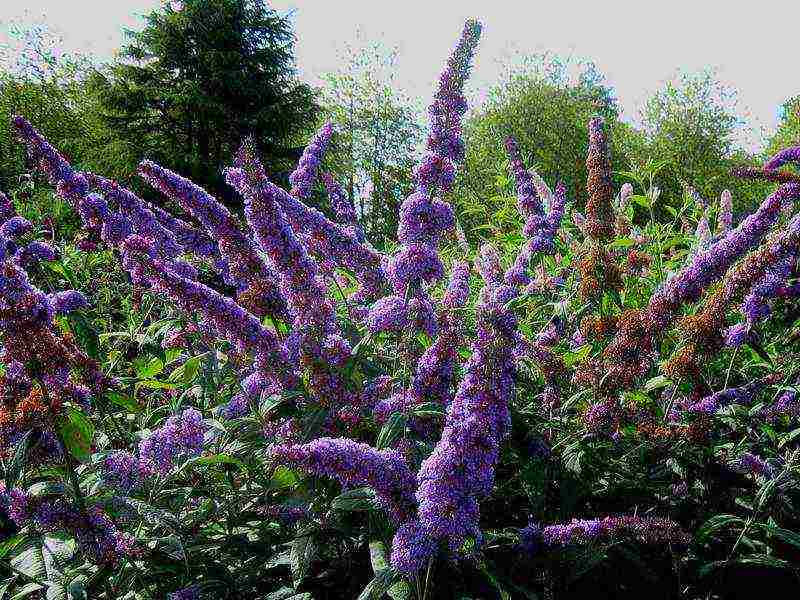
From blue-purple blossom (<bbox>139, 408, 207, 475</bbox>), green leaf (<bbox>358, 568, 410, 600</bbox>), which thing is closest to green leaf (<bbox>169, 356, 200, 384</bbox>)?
blue-purple blossom (<bbox>139, 408, 207, 475</bbox>)

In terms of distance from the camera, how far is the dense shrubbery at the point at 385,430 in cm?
188

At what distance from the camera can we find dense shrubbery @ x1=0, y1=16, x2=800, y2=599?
73.9 inches

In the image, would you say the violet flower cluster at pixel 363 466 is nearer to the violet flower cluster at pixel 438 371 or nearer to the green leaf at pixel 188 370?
the violet flower cluster at pixel 438 371

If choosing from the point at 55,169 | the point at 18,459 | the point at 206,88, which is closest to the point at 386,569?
the point at 18,459

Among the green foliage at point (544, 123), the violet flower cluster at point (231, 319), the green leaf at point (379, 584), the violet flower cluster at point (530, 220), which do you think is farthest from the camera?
the green foliage at point (544, 123)

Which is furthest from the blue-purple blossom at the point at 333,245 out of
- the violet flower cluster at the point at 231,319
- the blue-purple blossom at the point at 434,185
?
the violet flower cluster at the point at 231,319

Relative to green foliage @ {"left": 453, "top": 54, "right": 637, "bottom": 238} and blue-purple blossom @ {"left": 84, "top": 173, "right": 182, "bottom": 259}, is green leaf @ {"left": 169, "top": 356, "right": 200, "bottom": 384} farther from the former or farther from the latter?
green foliage @ {"left": 453, "top": 54, "right": 637, "bottom": 238}

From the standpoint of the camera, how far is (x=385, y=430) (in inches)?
79.0

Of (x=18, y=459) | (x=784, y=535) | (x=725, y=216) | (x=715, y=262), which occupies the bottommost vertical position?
(x=784, y=535)

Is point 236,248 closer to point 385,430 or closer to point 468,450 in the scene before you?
point 385,430

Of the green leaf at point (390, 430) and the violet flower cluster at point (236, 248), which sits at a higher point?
the violet flower cluster at point (236, 248)

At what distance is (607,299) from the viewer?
3.23 m

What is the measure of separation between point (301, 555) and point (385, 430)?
484 millimetres

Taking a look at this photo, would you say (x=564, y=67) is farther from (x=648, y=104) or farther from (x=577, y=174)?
(x=577, y=174)
